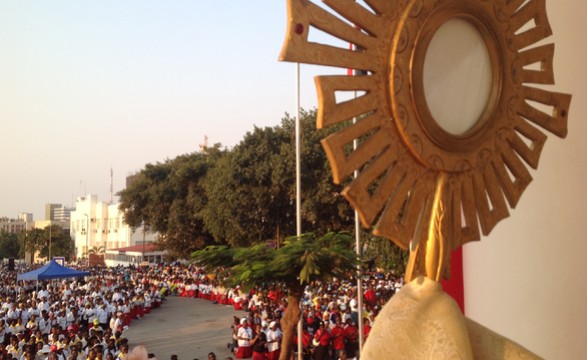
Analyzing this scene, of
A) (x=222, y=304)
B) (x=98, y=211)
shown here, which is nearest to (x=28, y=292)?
(x=222, y=304)

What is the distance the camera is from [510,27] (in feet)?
11.4

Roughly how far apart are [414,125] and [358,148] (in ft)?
1.03

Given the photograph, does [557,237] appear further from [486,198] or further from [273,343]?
[273,343]

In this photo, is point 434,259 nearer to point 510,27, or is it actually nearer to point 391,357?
point 391,357

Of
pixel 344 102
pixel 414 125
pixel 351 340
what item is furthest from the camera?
pixel 351 340

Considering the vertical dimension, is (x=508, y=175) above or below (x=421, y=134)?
below

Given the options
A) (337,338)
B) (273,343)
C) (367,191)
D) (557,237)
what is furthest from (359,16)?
(273,343)

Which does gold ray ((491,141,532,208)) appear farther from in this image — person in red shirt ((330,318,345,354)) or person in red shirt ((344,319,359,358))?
person in red shirt ((344,319,359,358))

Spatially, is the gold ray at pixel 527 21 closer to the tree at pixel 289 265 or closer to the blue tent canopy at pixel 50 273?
the tree at pixel 289 265

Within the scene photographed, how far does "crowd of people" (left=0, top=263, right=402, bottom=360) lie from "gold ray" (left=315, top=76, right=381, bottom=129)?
22.7 feet

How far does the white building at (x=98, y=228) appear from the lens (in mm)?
72188

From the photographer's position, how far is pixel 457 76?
323cm

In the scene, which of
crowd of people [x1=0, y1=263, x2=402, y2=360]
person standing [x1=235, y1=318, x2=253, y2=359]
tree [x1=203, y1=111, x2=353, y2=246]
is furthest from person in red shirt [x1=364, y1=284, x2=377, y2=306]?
tree [x1=203, y1=111, x2=353, y2=246]

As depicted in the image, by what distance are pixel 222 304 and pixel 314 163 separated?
→ 24.3ft
